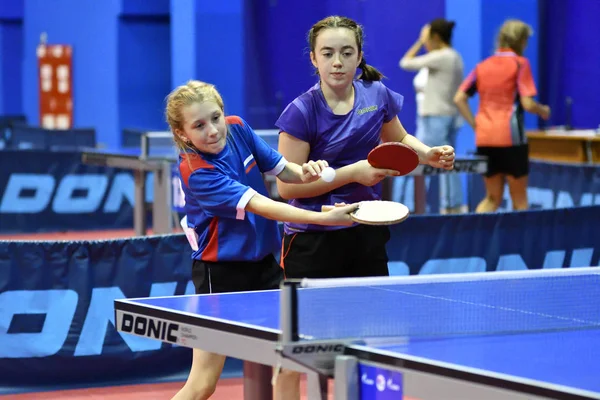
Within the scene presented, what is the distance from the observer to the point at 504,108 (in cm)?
785

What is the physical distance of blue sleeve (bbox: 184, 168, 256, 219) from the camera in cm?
336

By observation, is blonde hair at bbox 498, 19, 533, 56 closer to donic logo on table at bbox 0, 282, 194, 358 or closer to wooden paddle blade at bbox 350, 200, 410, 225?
donic logo on table at bbox 0, 282, 194, 358

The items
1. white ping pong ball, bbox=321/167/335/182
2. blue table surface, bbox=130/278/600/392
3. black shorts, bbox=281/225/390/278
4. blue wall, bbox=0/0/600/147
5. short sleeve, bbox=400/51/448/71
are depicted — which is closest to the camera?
blue table surface, bbox=130/278/600/392

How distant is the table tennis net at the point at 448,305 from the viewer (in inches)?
108

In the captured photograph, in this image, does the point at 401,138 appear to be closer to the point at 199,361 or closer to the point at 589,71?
the point at 199,361

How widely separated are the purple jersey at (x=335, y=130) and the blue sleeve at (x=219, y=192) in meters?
0.31

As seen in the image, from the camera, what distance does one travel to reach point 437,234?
19.4ft

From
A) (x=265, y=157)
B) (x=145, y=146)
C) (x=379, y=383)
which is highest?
(x=265, y=157)

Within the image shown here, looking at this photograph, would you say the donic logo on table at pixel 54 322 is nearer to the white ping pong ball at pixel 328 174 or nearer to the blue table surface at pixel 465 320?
the blue table surface at pixel 465 320

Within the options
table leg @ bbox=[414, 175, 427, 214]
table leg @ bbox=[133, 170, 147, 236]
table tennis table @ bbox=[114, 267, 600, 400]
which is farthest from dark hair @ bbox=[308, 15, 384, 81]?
table leg @ bbox=[133, 170, 147, 236]

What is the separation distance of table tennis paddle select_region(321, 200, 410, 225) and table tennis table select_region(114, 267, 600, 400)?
186 mm

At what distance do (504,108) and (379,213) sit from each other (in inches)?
196

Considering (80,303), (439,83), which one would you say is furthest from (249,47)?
(80,303)

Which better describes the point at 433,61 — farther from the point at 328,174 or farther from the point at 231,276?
the point at 328,174
